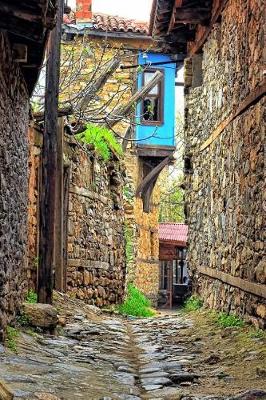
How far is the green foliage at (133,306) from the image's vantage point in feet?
44.0

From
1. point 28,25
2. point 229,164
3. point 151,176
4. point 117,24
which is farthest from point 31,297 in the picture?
point 117,24

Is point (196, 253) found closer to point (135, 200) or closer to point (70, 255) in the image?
point (70, 255)

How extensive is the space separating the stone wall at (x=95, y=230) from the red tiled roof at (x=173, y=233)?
34.2 ft

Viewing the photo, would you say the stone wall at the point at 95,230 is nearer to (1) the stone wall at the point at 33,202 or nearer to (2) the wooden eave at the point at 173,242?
(1) the stone wall at the point at 33,202

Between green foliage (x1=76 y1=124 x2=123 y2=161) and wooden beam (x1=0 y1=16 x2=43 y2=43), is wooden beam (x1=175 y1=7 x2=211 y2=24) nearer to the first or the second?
green foliage (x1=76 y1=124 x2=123 y2=161)

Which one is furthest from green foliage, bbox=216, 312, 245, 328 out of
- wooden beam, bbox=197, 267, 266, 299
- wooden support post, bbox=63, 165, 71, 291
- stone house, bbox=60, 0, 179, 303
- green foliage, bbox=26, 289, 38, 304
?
stone house, bbox=60, 0, 179, 303

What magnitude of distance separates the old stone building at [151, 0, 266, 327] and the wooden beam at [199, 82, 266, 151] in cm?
1

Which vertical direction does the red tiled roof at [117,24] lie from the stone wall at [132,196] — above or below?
above

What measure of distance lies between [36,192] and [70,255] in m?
1.85

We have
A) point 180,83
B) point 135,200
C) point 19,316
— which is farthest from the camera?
point 180,83

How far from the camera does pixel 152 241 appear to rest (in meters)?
20.7

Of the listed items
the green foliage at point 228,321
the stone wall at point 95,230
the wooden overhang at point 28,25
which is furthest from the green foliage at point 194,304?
the wooden overhang at point 28,25

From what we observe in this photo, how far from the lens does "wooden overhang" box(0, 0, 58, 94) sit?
15.8 ft

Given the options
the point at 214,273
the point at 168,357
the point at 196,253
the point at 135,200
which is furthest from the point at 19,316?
the point at 135,200
